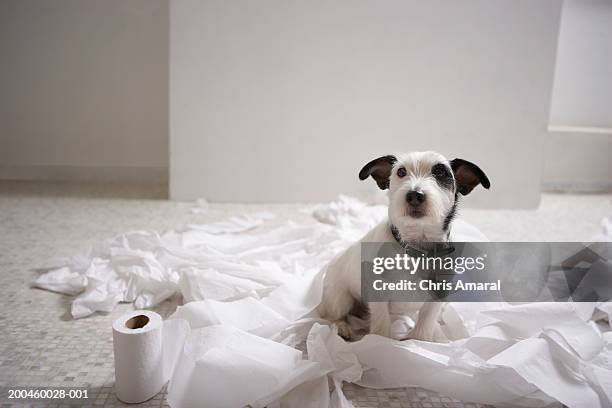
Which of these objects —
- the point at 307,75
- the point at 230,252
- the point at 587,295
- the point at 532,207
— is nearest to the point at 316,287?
the point at 230,252

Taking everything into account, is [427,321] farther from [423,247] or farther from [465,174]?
[465,174]

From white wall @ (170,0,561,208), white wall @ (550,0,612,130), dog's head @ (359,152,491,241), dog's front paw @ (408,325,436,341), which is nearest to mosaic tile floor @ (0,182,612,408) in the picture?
dog's front paw @ (408,325,436,341)

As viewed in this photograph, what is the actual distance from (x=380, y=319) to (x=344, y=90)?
1.76 meters

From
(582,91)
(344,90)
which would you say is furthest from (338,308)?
(582,91)

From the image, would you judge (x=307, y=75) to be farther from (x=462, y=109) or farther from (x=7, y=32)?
(x=7, y=32)

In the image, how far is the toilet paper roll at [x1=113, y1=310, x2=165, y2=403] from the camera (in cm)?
106

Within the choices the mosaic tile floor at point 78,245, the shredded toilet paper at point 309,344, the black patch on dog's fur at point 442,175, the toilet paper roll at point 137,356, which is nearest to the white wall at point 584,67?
the mosaic tile floor at point 78,245

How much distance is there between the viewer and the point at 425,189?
1.10 metres

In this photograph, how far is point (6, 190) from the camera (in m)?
2.82

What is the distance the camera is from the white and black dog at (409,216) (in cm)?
A: 112

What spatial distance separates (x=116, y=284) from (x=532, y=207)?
2376 mm

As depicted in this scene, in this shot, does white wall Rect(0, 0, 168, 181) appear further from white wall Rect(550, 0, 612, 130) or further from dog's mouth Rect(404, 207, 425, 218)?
white wall Rect(550, 0, 612, 130)

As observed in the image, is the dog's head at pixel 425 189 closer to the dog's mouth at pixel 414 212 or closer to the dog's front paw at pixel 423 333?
the dog's mouth at pixel 414 212

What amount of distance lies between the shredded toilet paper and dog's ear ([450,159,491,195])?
1.13 feet
